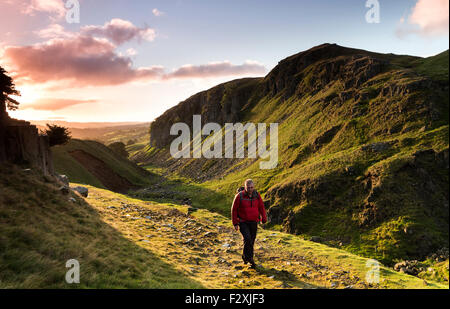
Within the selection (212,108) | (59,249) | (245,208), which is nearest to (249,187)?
(245,208)

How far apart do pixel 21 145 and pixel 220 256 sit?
1756 centimetres

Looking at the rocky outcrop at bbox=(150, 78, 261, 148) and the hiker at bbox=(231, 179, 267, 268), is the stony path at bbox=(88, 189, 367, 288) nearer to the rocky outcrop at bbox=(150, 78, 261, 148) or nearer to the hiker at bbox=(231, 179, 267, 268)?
the hiker at bbox=(231, 179, 267, 268)

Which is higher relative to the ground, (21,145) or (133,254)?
(21,145)

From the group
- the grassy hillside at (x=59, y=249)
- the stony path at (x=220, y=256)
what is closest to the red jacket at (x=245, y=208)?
the stony path at (x=220, y=256)

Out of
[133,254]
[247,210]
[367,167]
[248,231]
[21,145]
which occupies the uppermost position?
[21,145]

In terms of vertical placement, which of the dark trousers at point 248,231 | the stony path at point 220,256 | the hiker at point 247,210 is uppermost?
the hiker at point 247,210

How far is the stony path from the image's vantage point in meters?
10.1

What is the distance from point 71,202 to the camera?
52.7 feet

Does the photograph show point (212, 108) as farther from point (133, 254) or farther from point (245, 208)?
point (133, 254)

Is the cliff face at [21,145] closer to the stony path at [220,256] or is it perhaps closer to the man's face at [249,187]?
the stony path at [220,256]

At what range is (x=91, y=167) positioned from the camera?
54.1m

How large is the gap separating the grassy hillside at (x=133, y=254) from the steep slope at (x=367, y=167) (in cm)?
752

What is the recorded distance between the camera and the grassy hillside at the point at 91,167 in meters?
45.5

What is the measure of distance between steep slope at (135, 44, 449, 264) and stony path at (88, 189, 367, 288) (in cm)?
894
